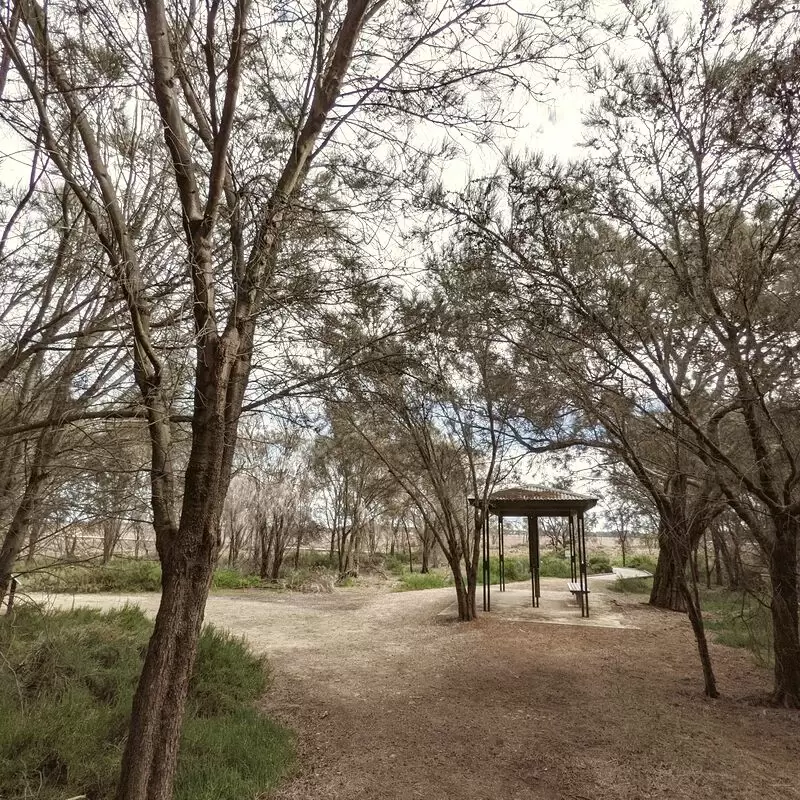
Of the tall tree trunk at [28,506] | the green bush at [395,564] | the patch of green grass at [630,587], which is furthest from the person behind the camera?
the green bush at [395,564]

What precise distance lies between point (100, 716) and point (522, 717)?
364 centimetres

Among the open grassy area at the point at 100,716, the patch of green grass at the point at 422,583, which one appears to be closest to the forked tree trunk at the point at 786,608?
the open grassy area at the point at 100,716

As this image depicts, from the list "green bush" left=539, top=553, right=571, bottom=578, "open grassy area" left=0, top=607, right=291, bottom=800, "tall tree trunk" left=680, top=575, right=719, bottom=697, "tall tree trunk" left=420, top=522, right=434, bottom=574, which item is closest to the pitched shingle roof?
"tall tree trunk" left=680, top=575, right=719, bottom=697

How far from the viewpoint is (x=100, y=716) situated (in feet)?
13.8

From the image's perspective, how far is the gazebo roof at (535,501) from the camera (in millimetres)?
11117

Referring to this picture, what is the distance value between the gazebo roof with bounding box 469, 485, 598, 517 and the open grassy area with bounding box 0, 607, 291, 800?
616 centimetres

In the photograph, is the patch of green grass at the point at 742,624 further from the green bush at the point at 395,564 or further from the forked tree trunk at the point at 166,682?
the green bush at the point at 395,564

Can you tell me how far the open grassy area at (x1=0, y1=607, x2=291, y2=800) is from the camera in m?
3.42

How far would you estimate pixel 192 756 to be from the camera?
387cm

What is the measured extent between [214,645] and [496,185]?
5.87 metres

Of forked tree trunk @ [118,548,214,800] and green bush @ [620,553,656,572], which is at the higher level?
forked tree trunk @ [118,548,214,800]

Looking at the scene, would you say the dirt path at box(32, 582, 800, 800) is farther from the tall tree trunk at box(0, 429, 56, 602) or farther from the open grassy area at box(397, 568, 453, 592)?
the open grassy area at box(397, 568, 453, 592)

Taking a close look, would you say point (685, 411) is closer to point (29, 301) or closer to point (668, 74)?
point (668, 74)

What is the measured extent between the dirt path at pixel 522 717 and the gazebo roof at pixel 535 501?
2644 millimetres
